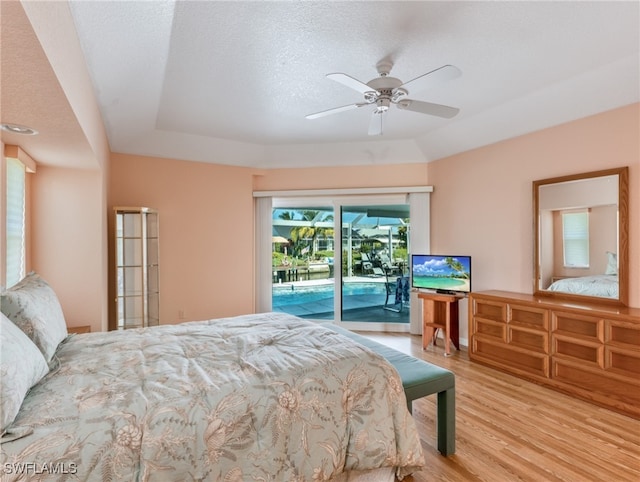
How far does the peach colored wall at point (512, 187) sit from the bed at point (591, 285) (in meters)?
0.14

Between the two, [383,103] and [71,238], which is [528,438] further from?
[71,238]

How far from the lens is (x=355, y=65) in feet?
8.98

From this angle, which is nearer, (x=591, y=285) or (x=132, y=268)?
(x=591, y=285)

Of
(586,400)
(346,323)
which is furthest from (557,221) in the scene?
(346,323)

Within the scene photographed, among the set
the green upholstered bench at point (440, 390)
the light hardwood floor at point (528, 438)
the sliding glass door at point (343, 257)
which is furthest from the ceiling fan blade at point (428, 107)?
the sliding glass door at point (343, 257)

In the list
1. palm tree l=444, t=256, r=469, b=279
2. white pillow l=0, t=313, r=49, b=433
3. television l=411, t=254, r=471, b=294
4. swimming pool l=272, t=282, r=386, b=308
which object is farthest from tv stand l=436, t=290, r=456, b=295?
white pillow l=0, t=313, r=49, b=433

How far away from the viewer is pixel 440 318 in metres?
4.55

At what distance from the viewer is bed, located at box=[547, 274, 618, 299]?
3072 mm

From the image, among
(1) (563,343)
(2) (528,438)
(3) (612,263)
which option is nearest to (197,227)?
(2) (528,438)

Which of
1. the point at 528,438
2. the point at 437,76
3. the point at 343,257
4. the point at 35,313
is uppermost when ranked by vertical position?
the point at 437,76

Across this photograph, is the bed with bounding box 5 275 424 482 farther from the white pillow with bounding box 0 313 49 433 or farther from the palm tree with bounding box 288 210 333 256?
the palm tree with bounding box 288 210 333 256

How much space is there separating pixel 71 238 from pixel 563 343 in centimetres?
462

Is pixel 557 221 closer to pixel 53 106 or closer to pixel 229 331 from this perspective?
pixel 229 331

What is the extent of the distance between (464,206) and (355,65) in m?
2.60
